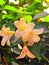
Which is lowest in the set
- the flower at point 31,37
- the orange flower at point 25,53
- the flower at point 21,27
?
the orange flower at point 25,53

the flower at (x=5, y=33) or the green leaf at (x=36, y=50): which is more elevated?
the flower at (x=5, y=33)

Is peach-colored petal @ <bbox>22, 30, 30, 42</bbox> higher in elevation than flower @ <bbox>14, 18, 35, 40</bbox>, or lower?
lower

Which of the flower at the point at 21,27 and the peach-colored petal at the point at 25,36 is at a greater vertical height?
the flower at the point at 21,27

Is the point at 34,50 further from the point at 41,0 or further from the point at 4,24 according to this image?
the point at 41,0

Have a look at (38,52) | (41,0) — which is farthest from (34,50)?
(41,0)

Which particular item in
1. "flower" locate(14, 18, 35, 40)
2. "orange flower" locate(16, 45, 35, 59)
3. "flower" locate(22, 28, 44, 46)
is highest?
"flower" locate(14, 18, 35, 40)

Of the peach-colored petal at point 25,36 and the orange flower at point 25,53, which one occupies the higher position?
the peach-colored petal at point 25,36
